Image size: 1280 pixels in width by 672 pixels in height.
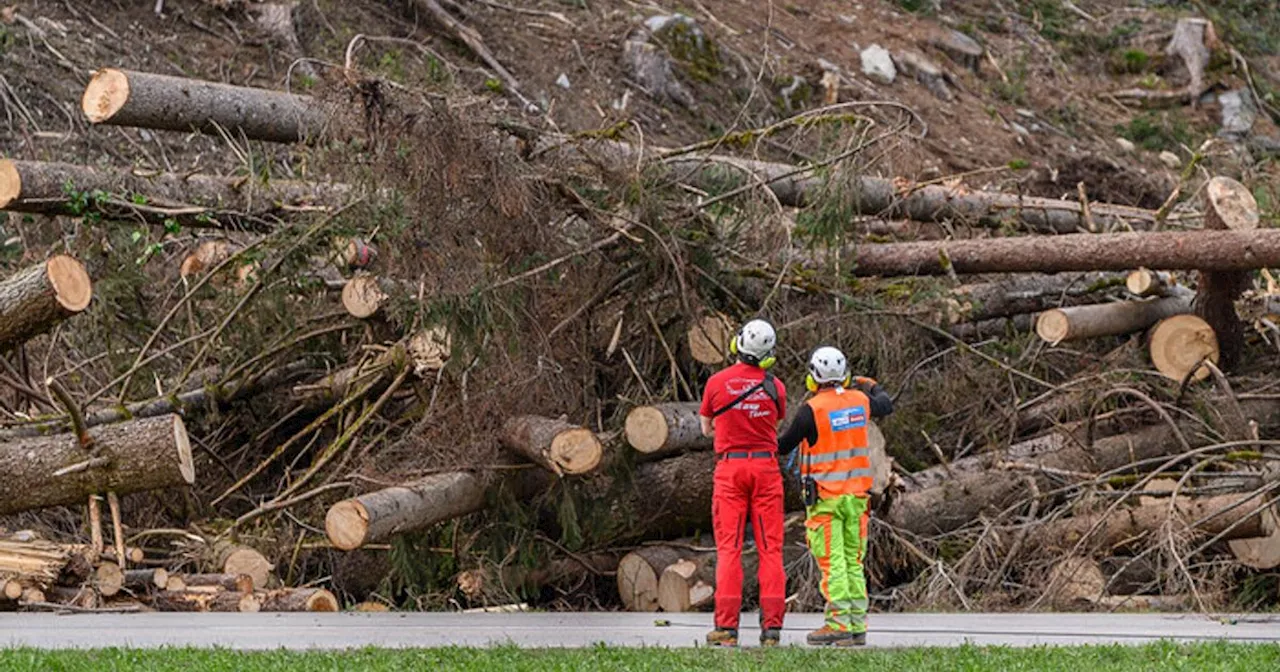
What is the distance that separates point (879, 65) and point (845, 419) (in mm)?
14674

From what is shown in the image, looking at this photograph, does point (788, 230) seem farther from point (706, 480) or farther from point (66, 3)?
point (66, 3)

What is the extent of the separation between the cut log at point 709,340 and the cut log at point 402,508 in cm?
176

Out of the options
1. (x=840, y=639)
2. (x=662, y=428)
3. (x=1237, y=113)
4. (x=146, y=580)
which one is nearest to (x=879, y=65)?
(x=1237, y=113)

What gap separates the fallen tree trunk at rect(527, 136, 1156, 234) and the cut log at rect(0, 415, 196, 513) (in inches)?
112

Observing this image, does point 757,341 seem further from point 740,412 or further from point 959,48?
point 959,48

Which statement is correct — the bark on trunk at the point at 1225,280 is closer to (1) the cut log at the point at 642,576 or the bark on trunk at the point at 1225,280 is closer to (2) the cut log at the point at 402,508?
(1) the cut log at the point at 642,576

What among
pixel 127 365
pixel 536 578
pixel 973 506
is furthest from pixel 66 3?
pixel 973 506

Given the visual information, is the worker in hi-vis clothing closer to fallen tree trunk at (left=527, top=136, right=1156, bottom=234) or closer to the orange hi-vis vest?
the orange hi-vis vest

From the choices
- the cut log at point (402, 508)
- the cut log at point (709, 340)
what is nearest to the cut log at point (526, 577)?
the cut log at point (402, 508)

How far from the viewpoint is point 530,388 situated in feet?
36.1

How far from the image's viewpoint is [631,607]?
11289 millimetres

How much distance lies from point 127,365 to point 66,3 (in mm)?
7109

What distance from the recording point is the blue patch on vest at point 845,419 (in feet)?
27.8

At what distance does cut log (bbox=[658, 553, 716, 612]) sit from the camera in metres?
10.9
